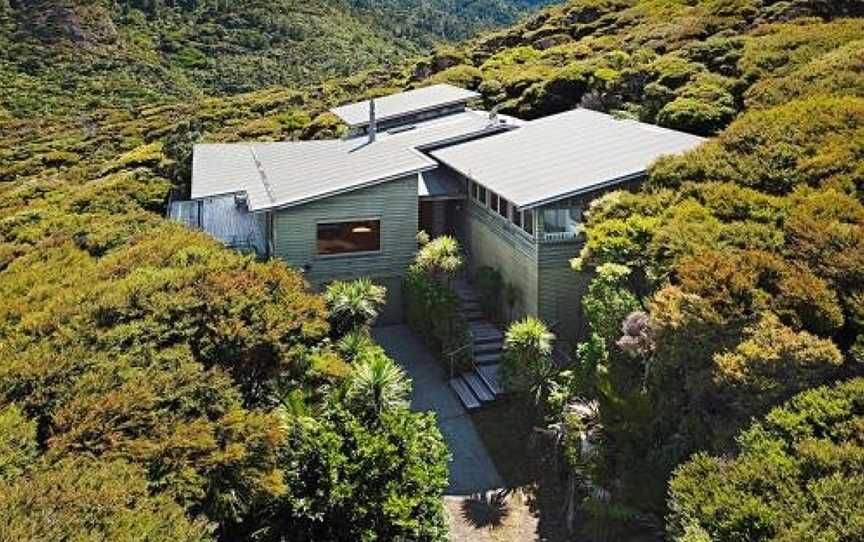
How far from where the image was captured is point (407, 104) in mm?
34500

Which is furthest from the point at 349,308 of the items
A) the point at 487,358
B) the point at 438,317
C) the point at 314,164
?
the point at 314,164

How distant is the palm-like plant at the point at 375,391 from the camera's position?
14422 mm

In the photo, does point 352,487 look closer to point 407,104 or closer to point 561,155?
point 561,155

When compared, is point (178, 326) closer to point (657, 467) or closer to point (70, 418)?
point (70, 418)

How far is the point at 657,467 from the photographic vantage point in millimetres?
14297

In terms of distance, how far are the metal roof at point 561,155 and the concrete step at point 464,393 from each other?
5527 mm

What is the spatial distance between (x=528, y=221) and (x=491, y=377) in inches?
185

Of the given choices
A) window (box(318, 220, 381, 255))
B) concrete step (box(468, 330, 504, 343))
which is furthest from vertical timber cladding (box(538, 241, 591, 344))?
window (box(318, 220, 381, 255))

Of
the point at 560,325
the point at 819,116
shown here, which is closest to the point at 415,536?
the point at 560,325

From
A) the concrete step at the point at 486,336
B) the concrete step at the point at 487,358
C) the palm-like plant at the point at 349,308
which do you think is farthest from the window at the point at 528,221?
the palm-like plant at the point at 349,308

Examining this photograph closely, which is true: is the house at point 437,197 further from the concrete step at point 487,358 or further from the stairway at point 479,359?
the concrete step at point 487,358

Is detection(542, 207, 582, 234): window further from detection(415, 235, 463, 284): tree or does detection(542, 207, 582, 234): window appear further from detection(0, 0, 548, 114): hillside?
detection(0, 0, 548, 114): hillside

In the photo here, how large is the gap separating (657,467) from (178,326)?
996 cm

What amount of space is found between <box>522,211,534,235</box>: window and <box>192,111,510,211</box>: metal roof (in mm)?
4179
